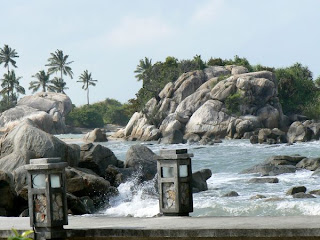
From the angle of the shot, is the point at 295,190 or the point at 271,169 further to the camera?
the point at 271,169

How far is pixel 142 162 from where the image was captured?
75.7ft

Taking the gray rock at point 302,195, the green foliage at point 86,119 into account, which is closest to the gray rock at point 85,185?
the gray rock at point 302,195

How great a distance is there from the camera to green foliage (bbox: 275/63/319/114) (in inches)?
2544

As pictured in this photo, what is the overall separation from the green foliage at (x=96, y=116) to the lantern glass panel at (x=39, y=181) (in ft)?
256

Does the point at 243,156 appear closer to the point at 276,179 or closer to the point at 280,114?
the point at 276,179

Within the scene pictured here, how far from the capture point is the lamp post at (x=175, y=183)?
9.71 m

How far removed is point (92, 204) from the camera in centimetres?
1819

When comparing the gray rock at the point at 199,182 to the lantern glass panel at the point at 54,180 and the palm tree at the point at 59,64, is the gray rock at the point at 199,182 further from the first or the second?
the palm tree at the point at 59,64

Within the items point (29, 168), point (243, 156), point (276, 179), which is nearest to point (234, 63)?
point (243, 156)

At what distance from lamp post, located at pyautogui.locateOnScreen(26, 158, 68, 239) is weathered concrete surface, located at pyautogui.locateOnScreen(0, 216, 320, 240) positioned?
8.3 inches

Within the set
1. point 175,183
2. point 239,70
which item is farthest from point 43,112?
point 175,183

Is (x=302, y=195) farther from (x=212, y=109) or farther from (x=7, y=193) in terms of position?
(x=212, y=109)

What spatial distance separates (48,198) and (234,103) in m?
48.4

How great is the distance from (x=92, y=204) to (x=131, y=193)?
2.50 meters
